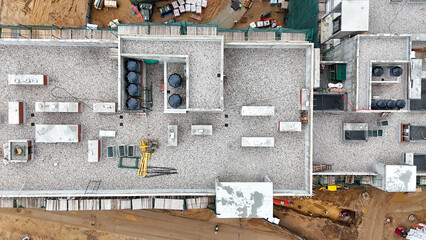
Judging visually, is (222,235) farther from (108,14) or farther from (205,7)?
(108,14)

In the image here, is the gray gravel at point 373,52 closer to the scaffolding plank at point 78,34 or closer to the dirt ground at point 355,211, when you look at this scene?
the dirt ground at point 355,211

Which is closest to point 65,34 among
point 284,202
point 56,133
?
point 56,133

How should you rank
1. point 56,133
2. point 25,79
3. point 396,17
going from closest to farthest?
1. point 25,79
2. point 56,133
3. point 396,17

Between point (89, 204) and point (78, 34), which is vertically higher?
point (78, 34)

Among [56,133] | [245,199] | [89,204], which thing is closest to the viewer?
[245,199]

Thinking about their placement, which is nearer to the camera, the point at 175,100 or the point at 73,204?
the point at 175,100

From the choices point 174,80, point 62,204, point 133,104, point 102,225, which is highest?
point 174,80

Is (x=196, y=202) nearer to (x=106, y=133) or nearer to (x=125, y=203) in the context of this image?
(x=125, y=203)
